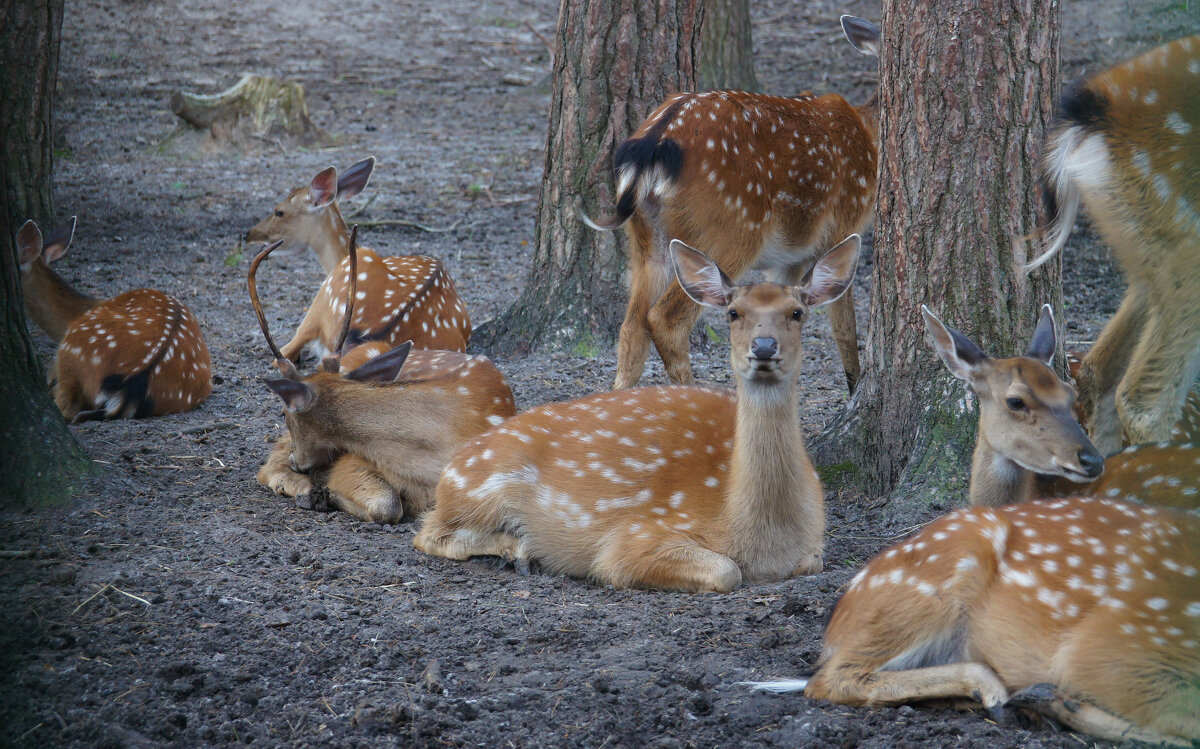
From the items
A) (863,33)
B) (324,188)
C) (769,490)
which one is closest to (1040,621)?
(769,490)

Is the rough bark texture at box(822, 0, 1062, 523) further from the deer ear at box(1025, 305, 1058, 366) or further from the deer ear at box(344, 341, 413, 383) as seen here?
the deer ear at box(344, 341, 413, 383)

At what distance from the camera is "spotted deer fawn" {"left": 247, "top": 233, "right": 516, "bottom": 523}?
4.75m

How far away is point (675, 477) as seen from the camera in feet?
13.4

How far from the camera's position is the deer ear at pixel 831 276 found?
4035 mm

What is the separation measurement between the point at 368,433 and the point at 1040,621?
288cm

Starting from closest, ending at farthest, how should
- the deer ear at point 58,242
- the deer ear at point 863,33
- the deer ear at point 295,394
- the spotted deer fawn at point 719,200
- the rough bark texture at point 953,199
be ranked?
the rough bark texture at point 953,199, the deer ear at point 295,394, the spotted deer fawn at point 719,200, the deer ear at point 863,33, the deer ear at point 58,242

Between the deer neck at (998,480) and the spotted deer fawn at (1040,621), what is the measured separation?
0.64 metres

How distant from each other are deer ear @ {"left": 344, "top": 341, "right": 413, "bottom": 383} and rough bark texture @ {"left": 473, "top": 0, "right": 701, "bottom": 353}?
172cm

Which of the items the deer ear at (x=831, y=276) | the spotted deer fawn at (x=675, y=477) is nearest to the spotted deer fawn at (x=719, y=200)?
the spotted deer fawn at (x=675, y=477)

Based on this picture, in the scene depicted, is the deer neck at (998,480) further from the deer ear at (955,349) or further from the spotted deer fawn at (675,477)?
the spotted deer fawn at (675,477)

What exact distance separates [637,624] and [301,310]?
187 inches

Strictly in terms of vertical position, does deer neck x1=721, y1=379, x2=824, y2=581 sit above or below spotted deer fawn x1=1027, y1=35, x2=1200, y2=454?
below

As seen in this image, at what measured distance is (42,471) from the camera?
407 cm

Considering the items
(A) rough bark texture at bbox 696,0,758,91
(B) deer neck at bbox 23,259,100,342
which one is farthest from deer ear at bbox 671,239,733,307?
(A) rough bark texture at bbox 696,0,758,91
